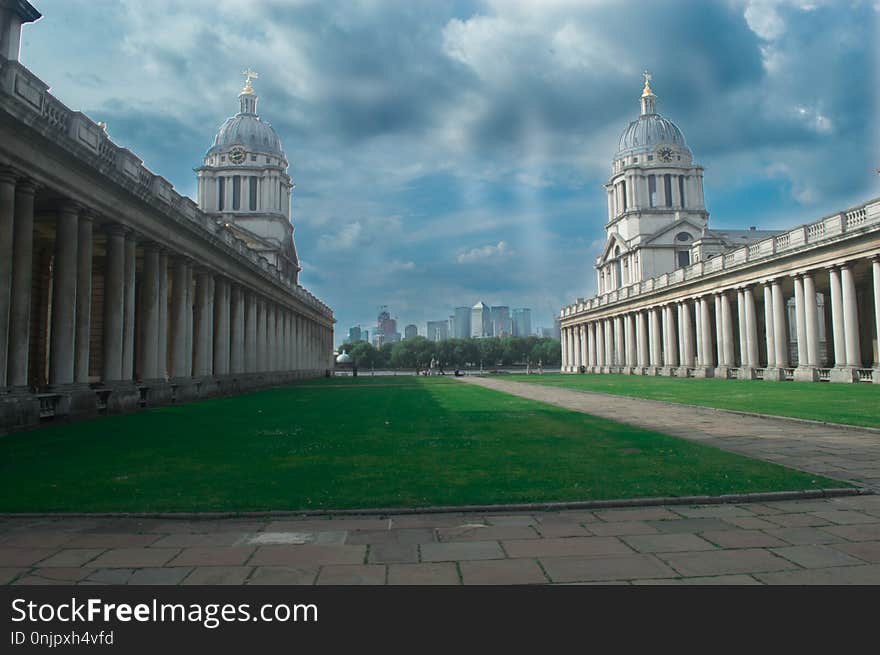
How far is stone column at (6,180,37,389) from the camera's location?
1959 cm

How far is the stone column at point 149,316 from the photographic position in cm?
3047

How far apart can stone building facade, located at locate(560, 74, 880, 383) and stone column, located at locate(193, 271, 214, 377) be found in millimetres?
42499

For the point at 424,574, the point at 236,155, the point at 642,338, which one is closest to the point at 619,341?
the point at 642,338

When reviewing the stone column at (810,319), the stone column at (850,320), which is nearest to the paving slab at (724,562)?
the stone column at (850,320)

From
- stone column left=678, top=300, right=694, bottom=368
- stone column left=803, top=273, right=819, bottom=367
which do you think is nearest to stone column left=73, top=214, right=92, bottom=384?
stone column left=803, top=273, right=819, bottom=367

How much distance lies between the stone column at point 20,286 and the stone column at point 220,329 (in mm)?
22272

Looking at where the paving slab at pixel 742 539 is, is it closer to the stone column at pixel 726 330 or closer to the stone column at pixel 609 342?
the stone column at pixel 726 330

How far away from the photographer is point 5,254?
18.6 metres

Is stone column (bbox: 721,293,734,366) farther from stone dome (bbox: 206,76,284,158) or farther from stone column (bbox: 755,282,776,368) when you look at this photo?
stone dome (bbox: 206,76,284,158)

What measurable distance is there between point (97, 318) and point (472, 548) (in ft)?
144

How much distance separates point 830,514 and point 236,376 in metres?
41.9

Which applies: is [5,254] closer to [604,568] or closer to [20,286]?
→ [20,286]
